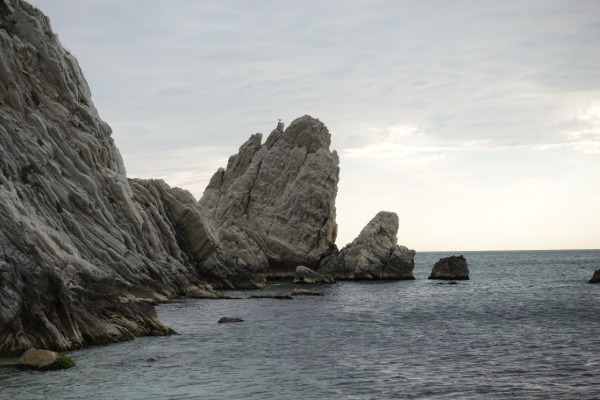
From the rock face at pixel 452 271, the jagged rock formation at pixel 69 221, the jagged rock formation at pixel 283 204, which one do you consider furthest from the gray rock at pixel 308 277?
the rock face at pixel 452 271

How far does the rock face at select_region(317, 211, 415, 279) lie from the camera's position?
433 feet

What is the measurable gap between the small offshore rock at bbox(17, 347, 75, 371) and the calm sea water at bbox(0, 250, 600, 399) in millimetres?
685

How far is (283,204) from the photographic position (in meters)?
143

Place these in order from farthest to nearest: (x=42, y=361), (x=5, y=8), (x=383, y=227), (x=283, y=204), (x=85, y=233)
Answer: (x=283, y=204)
(x=383, y=227)
(x=5, y=8)
(x=85, y=233)
(x=42, y=361)

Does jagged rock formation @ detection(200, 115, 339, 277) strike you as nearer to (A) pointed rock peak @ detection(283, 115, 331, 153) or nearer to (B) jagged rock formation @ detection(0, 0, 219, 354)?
(A) pointed rock peak @ detection(283, 115, 331, 153)

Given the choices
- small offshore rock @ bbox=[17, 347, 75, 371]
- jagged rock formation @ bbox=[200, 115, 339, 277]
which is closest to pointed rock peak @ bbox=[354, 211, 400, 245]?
jagged rock formation @ bbox=[200, 115, 339, 277]

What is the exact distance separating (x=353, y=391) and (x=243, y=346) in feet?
48.1

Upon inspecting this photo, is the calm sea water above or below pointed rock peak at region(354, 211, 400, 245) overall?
below

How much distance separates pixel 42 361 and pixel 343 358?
1569 centimetres

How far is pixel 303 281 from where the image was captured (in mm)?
120938

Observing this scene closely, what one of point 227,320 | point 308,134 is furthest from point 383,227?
point 227,320

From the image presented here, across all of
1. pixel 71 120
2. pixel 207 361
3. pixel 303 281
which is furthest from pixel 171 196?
pixel 207 361

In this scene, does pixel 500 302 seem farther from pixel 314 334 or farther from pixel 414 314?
pixel 314 334

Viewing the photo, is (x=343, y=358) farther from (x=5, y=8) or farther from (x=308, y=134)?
(x=308, y=134)
